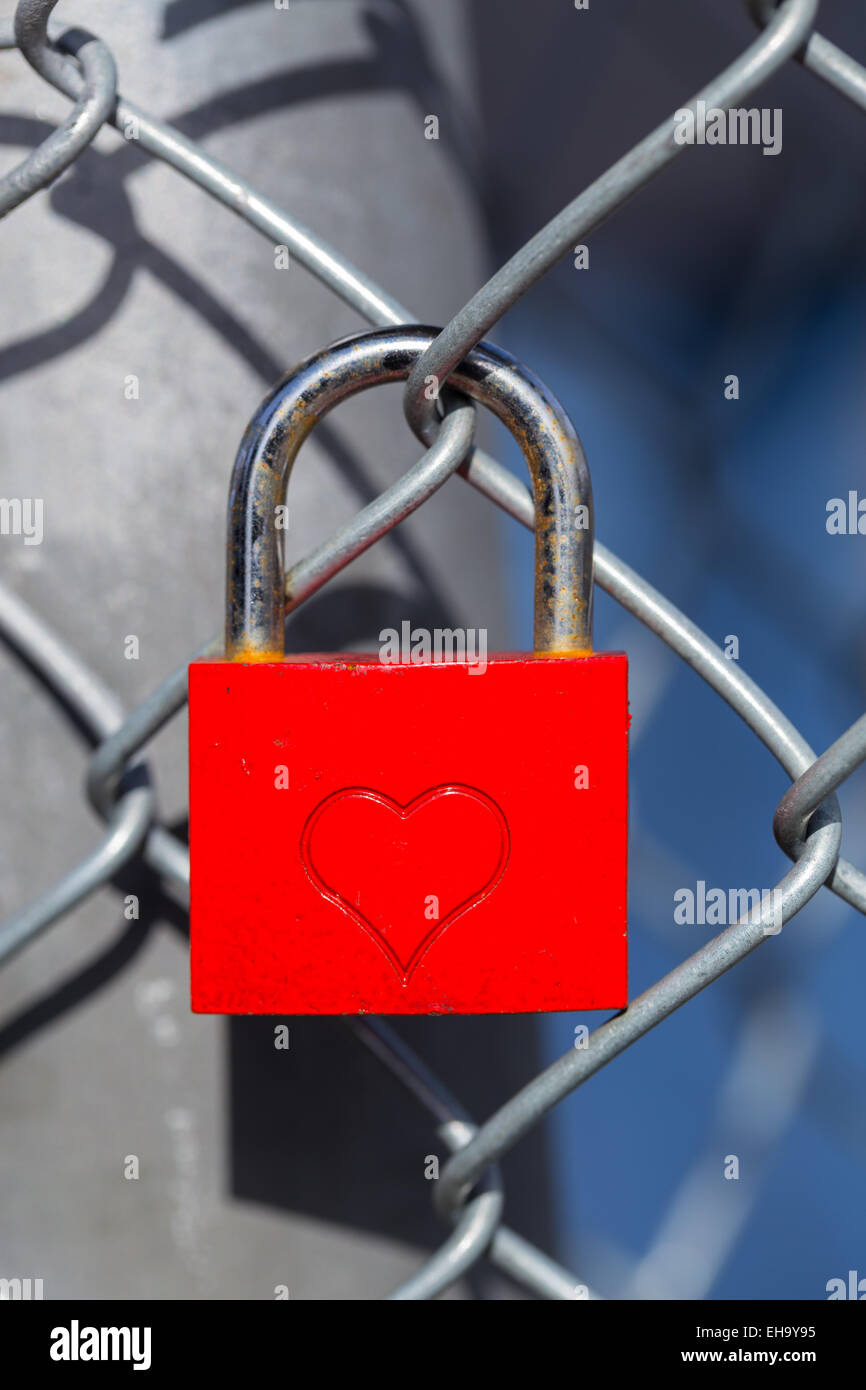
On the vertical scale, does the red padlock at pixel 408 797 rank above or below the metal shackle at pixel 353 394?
below

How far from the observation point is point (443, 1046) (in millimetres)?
547

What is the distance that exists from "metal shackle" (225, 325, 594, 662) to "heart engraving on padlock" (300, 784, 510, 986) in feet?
0.23

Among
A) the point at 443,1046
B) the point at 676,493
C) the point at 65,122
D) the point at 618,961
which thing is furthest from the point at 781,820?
the point at 676,493

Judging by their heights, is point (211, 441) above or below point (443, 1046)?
above

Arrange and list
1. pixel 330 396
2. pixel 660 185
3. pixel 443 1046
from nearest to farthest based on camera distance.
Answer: pixel 330 396 < pixel 443 1046 < pixel 660 185

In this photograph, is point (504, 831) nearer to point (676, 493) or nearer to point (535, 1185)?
point (535, 1185)

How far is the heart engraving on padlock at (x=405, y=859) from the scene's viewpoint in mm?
431

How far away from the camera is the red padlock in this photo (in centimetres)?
43

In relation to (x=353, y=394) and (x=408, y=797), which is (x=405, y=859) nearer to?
(x=408, y=797)

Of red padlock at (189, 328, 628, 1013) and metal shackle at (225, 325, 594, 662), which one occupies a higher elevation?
metal shackle at (225, 325, 594, 662)

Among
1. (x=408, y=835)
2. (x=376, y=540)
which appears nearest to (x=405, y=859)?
(x=408, y=835)

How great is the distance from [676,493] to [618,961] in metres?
0.64

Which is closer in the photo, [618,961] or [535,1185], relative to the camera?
[618,961]

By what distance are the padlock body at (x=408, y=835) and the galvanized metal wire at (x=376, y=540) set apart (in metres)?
0.06
